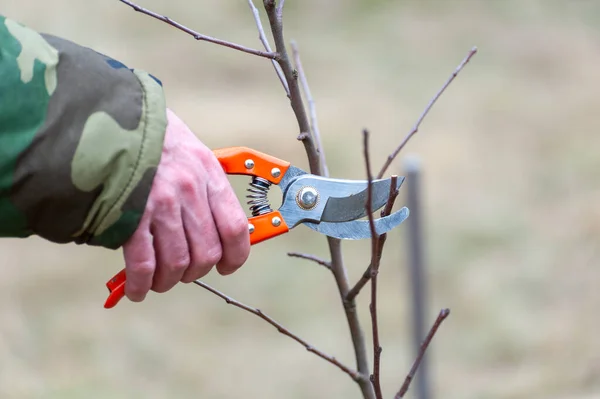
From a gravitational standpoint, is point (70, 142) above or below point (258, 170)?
below

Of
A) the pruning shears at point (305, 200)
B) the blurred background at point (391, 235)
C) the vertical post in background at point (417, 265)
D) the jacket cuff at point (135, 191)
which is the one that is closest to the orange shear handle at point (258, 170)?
the pruning shears at point (305, 200)

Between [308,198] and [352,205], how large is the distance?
2.2 inches

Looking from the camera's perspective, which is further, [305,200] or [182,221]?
[305,200]

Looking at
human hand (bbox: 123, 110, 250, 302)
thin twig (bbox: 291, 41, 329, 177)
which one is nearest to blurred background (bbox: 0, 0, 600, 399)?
thin twig (bbox: 291, 41, 329, 177)

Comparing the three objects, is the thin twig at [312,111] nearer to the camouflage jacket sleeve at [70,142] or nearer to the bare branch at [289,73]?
the bare branch at [289,73]

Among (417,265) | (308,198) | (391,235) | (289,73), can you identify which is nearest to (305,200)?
(308,198)

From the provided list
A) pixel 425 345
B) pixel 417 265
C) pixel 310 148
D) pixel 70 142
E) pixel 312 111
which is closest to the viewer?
pixel 70 142

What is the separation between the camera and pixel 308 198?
Answer: 1.02 m

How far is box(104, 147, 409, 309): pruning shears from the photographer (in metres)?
1.00

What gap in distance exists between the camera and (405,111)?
4.11 m

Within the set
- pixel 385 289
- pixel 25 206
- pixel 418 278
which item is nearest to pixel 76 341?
pixel 385 289

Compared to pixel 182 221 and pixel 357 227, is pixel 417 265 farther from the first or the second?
pixel 182 221

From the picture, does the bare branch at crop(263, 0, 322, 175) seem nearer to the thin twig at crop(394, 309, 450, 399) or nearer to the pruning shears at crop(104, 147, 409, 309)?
the pruning shears at crop(104, 147, 409, 309)

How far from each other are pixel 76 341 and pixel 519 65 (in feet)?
9.69
